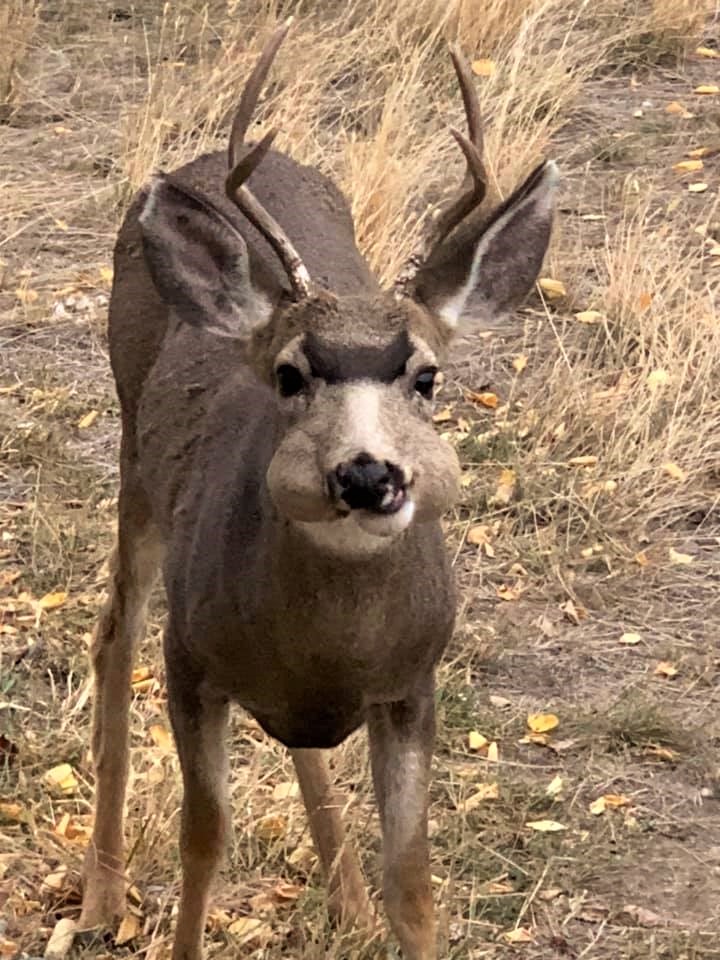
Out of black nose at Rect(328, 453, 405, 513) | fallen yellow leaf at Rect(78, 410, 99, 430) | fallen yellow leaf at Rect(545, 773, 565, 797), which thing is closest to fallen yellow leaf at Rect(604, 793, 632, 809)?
fallen yellow leaf at Rect(545, 773, 565, 797)

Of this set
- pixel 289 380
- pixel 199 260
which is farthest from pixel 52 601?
pixel 289 380

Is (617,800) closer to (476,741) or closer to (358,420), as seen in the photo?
(476,741)

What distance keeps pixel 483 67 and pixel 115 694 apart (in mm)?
5105

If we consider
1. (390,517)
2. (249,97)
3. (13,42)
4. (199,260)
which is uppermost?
(249,97)

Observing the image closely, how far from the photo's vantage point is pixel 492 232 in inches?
141

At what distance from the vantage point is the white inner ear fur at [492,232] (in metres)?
3.56

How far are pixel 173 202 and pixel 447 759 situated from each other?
6.22ft

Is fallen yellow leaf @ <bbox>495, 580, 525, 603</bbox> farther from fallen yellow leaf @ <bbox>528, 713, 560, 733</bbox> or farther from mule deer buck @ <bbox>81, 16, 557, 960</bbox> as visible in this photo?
mule deer buck @ <bbox>81, 16, 557, 960</bbox>

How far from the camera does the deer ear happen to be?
3.52 metres

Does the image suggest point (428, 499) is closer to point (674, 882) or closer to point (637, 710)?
point (674, 882)

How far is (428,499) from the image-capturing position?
3.09 m

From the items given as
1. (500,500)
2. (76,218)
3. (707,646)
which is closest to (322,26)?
(76,218)

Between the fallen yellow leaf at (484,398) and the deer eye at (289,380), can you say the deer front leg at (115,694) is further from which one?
the fallen yellow leaf at (484,398)

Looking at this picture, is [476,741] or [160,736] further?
[476,741]
